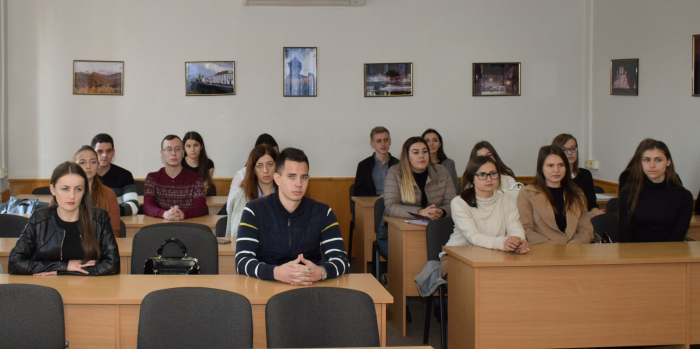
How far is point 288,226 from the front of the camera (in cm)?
313

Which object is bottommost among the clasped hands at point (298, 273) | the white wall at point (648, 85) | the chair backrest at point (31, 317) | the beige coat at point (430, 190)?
the chair backrest at point (31, 317)

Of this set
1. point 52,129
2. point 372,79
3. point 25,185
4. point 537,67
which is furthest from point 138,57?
point 537,67

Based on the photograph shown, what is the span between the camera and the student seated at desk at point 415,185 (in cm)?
502

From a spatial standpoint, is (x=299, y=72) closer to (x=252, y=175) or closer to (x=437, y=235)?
(x=252, y=175)

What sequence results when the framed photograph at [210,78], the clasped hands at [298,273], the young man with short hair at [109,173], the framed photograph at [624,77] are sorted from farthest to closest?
the framed photograph at [210,78]
the framed photograph at [624,77]
the young man with short hair at [109,173]
the clasped hands at [298,273]

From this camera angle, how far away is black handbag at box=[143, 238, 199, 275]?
Result: 3.25m

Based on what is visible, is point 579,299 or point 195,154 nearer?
point 579,299

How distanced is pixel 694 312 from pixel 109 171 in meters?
4.49

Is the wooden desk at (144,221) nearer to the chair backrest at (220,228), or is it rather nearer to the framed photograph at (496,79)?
the chair backrest at (220,228)

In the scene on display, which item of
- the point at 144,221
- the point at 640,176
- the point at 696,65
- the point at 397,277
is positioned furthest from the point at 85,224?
the point at 696,65

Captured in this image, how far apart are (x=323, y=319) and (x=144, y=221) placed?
267 centimetres

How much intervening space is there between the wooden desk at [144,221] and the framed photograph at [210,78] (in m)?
2.41

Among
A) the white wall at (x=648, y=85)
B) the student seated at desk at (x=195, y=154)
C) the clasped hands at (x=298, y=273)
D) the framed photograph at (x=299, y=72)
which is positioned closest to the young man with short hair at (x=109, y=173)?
the student seated at desk at (x=195, y=154)

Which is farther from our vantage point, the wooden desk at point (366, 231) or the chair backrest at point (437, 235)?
the wooden desk at point (366, 231)
